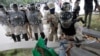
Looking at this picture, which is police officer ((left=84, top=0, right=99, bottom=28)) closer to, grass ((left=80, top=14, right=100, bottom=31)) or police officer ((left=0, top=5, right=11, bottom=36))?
grass ((left=80, top=14, right=100, bottom=31))

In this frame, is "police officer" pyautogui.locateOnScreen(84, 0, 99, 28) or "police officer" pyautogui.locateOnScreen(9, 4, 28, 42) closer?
"police officer" pyautogui.locateOnScreen(84, 0, 99, 28)

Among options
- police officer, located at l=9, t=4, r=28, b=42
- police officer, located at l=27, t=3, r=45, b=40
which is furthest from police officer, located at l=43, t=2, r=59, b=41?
police officer, located at l=9, t=4, r=28, b=42

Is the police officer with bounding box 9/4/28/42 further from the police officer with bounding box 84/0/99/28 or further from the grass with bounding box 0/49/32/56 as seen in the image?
the police officer with bounding box 84/0/99/28

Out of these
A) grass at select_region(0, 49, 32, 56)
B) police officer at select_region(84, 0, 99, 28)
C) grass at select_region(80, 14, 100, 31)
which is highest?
police officer at select_region(84, 0, 99, 28)

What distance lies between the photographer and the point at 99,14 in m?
1.62

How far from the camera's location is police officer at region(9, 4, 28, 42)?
175 centimetres

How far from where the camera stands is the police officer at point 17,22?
5.73 feet

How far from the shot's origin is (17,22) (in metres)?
1.78

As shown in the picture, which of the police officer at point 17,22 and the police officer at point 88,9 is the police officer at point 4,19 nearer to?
the police officer at point 17,22

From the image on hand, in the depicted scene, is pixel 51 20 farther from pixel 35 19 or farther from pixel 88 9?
pixel 88 9

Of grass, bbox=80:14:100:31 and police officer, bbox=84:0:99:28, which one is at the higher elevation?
police officer, bbox=84:0:99:28

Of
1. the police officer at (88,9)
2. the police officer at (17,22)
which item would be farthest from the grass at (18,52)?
the police officer at (88,9)

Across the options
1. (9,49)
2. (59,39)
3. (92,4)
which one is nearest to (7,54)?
(9,49)

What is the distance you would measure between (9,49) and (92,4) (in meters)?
0.77
